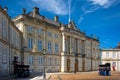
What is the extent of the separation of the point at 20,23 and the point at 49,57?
11.0m

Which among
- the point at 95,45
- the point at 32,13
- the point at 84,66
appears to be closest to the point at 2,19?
the point at 32,13

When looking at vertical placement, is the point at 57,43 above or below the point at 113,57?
above

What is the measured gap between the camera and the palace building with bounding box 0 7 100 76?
124 feet

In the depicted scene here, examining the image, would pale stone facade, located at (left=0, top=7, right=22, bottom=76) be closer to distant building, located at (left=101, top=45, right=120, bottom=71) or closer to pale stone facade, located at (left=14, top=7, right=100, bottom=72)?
pale stone facade, located at (left=14, top=7, right=100, bottom=72)

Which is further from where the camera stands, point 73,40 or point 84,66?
point 84,66

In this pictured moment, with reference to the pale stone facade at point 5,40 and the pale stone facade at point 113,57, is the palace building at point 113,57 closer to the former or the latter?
the pale stone facade at point 113,57

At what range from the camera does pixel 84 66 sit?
62438mm

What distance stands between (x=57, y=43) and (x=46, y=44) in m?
4.36

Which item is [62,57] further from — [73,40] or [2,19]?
[2,19]

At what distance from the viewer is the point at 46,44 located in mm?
47938

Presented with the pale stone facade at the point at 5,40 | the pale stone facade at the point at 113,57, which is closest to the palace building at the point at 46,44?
the pale stone facade at the point at 5,40

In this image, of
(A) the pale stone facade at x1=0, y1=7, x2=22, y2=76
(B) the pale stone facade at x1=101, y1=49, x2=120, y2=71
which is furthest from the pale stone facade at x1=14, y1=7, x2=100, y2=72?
(B) the pale stone facade at x1=101, y1=49, x2=120, y2=71

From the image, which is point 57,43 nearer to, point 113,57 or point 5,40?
point 5,40

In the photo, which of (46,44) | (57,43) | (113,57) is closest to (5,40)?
(46,44)
